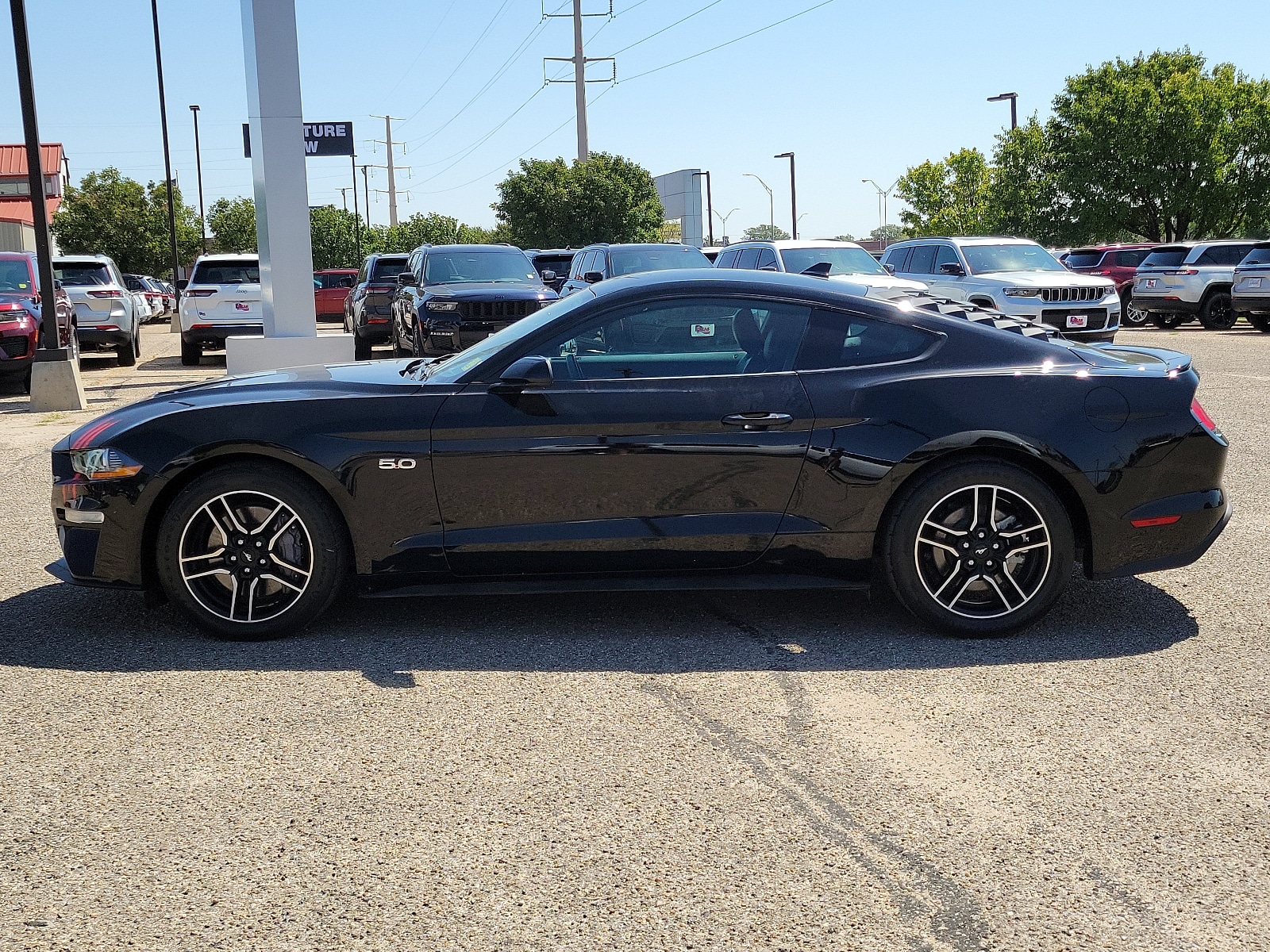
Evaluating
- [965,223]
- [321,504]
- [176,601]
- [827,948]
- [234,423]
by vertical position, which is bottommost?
[827,948]

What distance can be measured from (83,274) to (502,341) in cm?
1797

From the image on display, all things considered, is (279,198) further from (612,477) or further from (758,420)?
(758,420)

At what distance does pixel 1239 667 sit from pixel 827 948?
2.65 meters

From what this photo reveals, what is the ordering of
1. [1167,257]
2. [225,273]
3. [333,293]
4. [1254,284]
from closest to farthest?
[225,273]
[1254,284]
[1167,257]
[333,293]

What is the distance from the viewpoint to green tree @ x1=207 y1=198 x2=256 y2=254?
322 feet

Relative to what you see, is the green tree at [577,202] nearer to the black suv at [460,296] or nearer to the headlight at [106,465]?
the black suv at [460,296]

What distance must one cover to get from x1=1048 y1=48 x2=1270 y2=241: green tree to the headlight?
43.0 metres

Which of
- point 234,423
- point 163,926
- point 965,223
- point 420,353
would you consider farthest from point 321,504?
point 965,223

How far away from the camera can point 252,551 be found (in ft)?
16.7

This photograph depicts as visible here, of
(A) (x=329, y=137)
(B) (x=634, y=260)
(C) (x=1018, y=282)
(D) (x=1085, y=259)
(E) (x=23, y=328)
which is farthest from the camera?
(D) (x=1085, y=259)

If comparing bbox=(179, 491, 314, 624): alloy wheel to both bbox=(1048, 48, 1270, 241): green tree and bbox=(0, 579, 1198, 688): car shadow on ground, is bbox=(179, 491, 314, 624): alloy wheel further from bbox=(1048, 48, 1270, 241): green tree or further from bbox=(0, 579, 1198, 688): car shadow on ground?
bbox=(1048, 48, 1270, 241): green tree

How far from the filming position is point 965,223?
2218 inches

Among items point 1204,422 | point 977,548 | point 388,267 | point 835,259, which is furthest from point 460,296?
point 1204,422

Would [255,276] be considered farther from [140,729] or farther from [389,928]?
[389,928]
